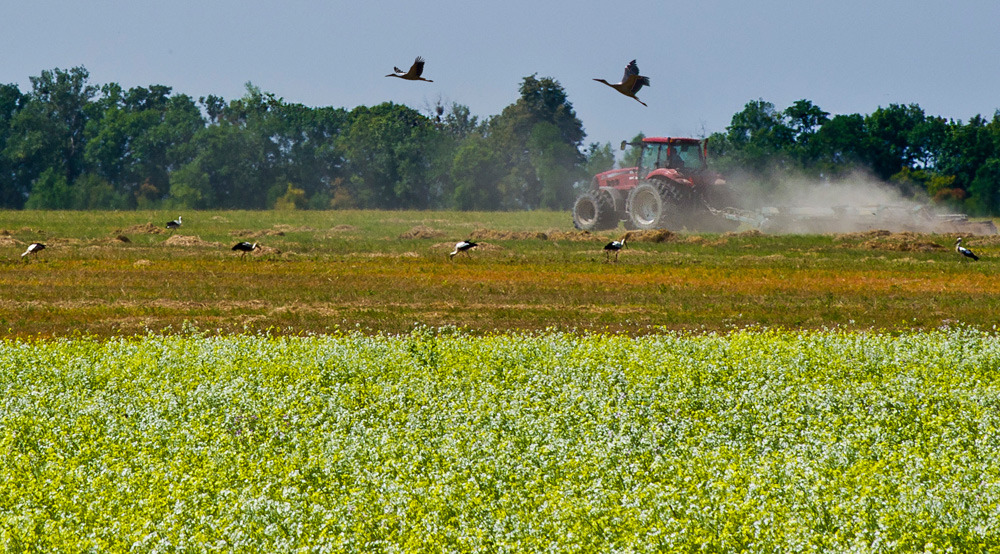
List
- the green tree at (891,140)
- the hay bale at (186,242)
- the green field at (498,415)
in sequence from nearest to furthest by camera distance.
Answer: the green field at (498,415) → the hay bale at (186,242) → the green tree at (891,140)

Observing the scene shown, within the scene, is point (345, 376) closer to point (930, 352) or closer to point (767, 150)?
point (930, 352)

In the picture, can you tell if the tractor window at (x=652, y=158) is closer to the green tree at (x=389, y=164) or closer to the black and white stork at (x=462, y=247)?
the black and white stork at (x=462, y=247)

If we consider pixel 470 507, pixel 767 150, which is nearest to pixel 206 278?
pixel 470 507

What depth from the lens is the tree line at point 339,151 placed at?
270 ft

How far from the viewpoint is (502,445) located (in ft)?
35.9

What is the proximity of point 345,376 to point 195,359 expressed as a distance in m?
2.47

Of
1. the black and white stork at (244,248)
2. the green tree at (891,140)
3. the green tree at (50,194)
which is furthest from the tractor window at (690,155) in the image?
the green tree at (50,194)

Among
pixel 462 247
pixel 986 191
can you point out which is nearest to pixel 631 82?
pixel 462 247

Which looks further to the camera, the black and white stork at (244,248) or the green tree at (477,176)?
the green tree at (477,176)

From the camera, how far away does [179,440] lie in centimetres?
1170

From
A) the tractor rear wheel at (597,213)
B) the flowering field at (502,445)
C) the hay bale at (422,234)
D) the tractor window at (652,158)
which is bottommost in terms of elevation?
the flowering field at (502,445)

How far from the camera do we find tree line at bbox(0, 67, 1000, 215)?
82375 mm

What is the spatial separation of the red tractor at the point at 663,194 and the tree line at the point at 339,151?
38.6m

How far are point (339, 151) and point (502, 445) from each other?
3440 inches
